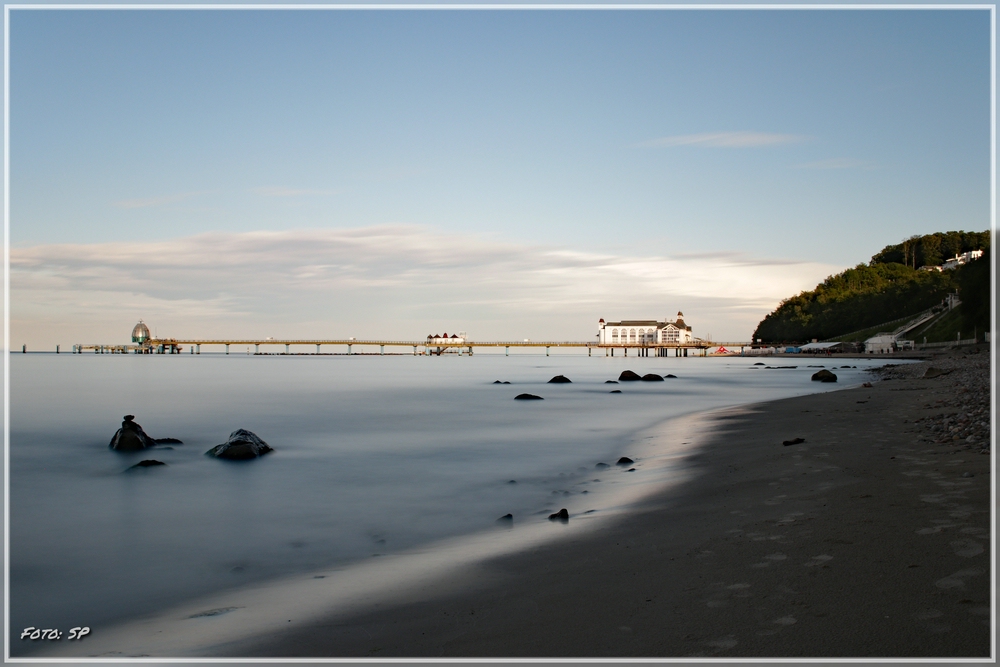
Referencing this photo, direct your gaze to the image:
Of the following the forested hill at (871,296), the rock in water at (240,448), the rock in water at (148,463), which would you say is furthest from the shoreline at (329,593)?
the forested hill at (871,296)

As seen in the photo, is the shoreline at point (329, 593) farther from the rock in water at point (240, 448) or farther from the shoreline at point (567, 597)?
the rock in water at point (240, 448)

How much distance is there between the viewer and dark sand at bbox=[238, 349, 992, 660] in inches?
156

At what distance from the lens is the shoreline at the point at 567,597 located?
423cm

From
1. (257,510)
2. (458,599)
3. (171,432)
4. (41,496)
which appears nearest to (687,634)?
(458,599)

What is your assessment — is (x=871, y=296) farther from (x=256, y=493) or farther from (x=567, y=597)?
(x=567, y=597)

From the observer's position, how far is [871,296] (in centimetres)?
14100

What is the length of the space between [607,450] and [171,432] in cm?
1396

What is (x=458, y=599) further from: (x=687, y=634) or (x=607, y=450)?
(x=607, y=450)

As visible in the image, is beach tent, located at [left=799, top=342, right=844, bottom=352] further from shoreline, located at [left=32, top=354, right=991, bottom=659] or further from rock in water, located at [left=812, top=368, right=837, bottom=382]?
shoreline, located at [left=32, top=354, right=991, bottom=659]

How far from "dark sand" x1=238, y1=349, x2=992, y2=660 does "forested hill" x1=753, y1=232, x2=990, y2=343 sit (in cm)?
12077

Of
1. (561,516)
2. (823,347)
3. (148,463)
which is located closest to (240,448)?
(148,463)

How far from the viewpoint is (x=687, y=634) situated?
407 cm

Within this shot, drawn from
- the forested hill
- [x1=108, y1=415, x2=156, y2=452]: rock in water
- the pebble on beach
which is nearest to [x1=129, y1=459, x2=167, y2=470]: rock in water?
[x1=108, y1=415, x2=156, y2=452]: rock in water

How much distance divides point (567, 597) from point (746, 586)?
126 cm
